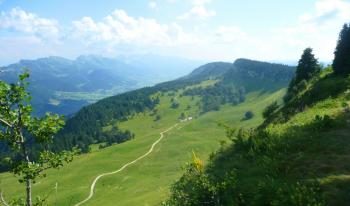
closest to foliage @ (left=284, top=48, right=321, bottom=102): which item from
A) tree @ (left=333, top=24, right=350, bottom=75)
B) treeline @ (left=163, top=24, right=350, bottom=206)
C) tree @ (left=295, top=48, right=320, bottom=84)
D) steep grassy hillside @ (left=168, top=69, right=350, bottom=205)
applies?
tree @ (left=295, top=48, right=320, bottom=84)

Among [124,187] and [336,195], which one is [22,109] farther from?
→ [124,187]

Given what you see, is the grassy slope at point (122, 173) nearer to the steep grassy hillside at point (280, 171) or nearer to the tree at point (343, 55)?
the tree at point (343, 55)

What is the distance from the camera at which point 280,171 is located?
71.5ft

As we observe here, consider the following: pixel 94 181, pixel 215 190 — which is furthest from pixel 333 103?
pixel 94 181

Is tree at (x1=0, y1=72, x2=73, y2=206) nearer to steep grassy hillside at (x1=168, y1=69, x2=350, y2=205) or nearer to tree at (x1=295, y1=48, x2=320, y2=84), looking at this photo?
steep grassy hillside at (x1=168, y1=69, x2=350, y2=205)

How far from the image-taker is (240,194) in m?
19.9

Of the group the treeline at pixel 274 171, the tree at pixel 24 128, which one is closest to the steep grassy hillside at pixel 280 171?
the treeline at pixel 274 171

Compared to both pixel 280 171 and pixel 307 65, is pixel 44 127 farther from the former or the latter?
pixel 307 65

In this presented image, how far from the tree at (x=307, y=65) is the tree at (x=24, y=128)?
5857cm

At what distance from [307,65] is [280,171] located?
5053 centimetres

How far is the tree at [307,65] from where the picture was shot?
6775cm

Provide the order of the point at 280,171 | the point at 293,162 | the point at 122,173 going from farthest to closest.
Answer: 1. the point at 122,173
2. the point at 293,162
3. the point at 280,171

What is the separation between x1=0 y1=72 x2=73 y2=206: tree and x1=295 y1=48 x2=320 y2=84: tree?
58.6 metres

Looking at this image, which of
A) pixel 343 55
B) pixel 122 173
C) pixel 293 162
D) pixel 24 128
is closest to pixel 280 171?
pixel 293 162
